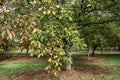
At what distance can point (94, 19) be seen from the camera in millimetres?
17953

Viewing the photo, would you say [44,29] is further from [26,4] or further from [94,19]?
[94,19]

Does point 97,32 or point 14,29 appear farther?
point 97,32

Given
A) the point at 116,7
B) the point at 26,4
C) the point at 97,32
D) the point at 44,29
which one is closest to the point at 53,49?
the point at 44,29

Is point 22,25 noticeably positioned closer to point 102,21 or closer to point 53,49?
point 53,49

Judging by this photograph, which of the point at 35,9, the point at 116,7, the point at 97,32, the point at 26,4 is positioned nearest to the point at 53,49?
the point at 35,9

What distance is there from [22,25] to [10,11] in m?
0.34

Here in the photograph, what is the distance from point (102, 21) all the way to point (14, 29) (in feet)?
47.6

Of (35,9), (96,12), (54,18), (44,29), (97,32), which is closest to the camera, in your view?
(35,9)

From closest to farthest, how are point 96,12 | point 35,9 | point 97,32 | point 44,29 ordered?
point 35,9
point 44,29
point 96,12
point 97,32

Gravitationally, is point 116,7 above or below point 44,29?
above

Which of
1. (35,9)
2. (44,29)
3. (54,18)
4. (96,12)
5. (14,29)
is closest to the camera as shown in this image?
(14,29)

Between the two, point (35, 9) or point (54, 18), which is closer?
point (35, 9)

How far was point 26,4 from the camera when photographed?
467 centimetres

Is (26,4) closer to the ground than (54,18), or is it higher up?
higher up
